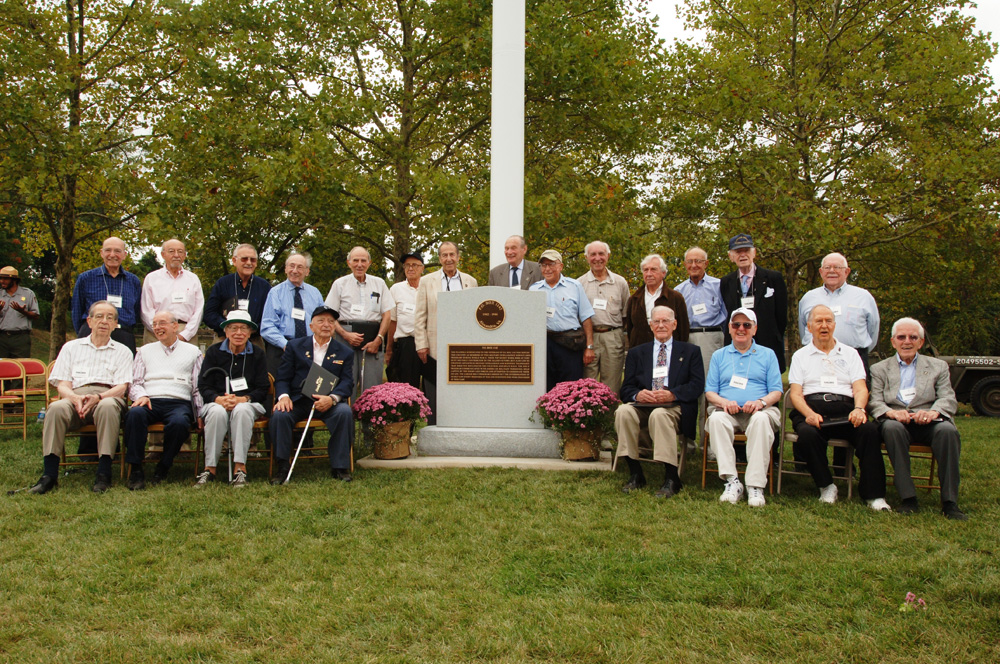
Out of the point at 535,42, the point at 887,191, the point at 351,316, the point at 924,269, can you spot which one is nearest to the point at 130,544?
the point at 351,316

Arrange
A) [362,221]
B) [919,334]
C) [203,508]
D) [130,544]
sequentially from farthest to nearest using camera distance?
[362,221], [919,334], [203,508], [130,544]

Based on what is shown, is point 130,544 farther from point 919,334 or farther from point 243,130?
point 243,130

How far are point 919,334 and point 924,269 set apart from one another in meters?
12.9

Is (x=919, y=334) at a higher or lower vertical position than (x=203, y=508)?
higher

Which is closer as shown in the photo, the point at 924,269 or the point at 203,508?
the point at 203,508

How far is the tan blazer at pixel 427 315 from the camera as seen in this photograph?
7.48 meters

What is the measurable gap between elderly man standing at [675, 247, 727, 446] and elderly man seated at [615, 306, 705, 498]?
0.75 meters

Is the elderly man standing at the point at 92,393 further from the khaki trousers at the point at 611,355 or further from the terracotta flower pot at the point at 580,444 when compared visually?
the khaki trousers at the point at 611,355

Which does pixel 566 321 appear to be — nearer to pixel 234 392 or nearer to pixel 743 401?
pixel 743 401

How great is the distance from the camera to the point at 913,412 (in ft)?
18.0

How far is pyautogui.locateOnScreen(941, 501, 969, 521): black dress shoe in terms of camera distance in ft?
16.1

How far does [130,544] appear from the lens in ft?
14.1

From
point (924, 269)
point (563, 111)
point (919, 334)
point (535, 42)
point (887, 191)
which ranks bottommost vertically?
point (919, 334)

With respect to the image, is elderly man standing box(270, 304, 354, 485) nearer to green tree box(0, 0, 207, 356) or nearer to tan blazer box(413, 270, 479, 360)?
tan blazer box(413, 270, 479, 360)
